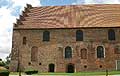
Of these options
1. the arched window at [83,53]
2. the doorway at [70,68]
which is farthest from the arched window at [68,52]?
→ the arched window at [83,53]

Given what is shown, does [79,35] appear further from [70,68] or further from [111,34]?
[70,68]

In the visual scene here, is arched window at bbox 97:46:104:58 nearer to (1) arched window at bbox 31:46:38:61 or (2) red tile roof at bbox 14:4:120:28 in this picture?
(2) red tile roof at bbox 14:4:120:28

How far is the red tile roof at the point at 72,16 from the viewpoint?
54822 millimetres

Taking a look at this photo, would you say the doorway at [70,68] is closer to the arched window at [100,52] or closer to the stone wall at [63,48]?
the stone wall at [63,48]

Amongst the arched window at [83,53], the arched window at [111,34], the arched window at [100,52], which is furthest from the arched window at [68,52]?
the arched window at [111,34]

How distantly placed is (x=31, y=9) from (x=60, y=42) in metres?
11.5

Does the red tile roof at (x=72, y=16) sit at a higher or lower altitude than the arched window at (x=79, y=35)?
higher

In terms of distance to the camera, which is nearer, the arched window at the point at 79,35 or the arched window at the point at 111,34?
the arched window at the point at 111,34

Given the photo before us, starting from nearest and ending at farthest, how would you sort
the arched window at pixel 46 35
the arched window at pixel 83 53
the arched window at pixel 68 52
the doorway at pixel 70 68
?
the arched window at pixel 83 53
the doorway at pixel 70 68
the arched window at pixel 68 52
the arched window at pixel 46 35

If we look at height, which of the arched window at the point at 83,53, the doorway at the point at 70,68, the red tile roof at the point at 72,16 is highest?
the red tile roof at the point at 72,16

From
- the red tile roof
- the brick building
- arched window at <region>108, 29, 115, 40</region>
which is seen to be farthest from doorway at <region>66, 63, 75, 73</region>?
arched window at <region>108, 29, 115, 40</region>

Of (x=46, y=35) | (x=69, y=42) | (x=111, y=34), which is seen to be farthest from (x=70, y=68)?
(x=111, y=34)

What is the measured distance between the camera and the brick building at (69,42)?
52.6 meters

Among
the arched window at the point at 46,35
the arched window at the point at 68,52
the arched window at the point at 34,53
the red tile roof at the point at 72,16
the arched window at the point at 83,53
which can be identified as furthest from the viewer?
the arched window at the point at 46,35
